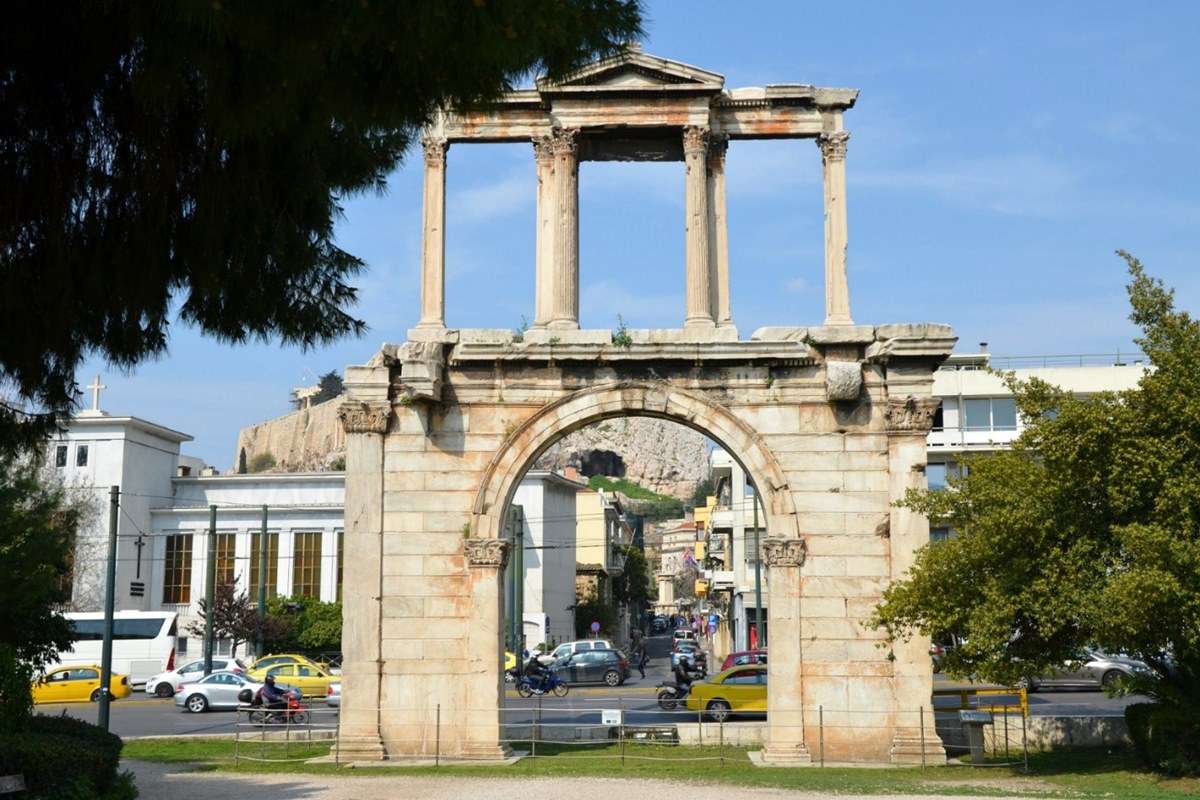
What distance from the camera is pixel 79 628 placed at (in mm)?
48438

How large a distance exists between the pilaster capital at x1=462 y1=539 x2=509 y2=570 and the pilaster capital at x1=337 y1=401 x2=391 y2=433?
2361 mm

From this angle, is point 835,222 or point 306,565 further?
point 306,565

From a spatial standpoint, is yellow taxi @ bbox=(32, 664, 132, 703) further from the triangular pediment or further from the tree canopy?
the tree canopy

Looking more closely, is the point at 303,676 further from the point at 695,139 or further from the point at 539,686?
the point at 695,139

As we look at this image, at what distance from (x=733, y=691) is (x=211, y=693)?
604 inches

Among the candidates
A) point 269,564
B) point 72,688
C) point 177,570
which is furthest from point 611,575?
point 72,688

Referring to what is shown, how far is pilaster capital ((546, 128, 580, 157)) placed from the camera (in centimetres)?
2247

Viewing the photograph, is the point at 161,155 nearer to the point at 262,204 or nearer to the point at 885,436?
the point at 262,204

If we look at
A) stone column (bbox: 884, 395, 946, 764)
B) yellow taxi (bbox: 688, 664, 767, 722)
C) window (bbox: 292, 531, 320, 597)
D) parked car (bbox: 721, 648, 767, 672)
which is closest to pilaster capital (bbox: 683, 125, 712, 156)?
stone column (bbox: 884, 395, 946, 764)

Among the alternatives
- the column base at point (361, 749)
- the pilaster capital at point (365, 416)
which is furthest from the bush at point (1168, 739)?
the pilaster capital at point (365, 416)

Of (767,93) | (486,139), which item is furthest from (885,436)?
(486,139)

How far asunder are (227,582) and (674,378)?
129 ft

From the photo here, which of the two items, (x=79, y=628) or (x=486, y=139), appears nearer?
(x=486, y=139)

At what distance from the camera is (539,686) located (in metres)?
39.1
